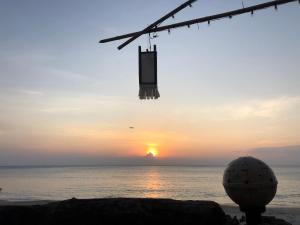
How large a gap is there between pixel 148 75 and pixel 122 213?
3934 mm

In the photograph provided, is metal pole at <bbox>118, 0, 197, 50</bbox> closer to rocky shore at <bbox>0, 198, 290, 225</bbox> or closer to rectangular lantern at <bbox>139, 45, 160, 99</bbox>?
rectangular lantern at <bbox>139, 45, 160, 99</bbox>

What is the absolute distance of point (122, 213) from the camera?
11.1 m

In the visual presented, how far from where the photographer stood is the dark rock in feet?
36.4

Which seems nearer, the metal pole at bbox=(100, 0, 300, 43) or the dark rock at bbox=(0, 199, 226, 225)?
the metal pole at bbox=(100, 0, 300, 43)

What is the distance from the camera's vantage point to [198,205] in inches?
452

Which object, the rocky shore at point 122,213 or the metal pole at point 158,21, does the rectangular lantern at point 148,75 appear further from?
the rocky shore at point 122,213

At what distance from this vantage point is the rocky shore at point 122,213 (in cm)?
1110

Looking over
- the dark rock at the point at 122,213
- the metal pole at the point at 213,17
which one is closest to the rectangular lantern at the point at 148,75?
the metal pole at the point at 213,17

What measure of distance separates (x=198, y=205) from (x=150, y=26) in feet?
15.9

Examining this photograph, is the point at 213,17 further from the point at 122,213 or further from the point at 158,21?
the point at 122,213

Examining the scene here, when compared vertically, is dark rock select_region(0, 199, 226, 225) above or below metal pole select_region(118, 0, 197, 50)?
below

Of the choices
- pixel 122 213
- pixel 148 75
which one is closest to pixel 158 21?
pixel 148 75

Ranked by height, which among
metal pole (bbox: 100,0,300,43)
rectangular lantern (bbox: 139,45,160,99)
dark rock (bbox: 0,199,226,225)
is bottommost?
dark rock (bbox: 0,199,226,225)

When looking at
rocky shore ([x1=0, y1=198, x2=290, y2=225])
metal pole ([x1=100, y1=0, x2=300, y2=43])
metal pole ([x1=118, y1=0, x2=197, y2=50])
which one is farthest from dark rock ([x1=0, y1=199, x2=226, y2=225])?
metal pole ([x1=100, y1=0, x2=300, y2=43])
